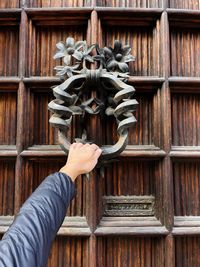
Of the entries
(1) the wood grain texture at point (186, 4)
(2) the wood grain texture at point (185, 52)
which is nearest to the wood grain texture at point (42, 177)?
(2) the wood grain texture at point (185, 52)

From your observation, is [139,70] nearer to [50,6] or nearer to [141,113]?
[141,113]

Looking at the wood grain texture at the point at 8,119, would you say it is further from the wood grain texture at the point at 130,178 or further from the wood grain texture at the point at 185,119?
the wood grain texture at the point at 185,119

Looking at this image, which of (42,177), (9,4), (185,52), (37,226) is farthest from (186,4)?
(37,226)

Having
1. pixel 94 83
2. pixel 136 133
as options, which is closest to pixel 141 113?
pixel 136 133

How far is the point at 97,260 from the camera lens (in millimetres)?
866

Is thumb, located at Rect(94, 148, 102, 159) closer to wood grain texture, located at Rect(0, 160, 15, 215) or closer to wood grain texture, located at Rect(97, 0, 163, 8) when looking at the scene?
wood grain texture, located at Rect(0, 160, 15, 215)

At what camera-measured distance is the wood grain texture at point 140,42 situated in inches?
37.2

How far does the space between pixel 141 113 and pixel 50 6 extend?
37cm

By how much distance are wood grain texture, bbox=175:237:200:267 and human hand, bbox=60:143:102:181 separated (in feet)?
1.03

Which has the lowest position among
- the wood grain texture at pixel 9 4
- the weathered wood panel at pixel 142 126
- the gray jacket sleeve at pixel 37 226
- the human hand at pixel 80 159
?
the gray jacket sleeve at pixel 37 226

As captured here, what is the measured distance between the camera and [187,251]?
896 mm

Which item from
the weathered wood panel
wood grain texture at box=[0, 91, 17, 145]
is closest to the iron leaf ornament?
the weathered wood panel

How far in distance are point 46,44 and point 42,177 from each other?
0.35m

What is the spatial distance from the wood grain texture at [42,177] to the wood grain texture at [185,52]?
38cm
